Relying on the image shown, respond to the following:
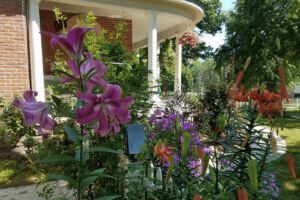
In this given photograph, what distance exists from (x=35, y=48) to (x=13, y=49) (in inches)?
16.6

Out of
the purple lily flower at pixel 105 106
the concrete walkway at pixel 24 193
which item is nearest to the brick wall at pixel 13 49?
the concrete walkway at pixel 24 193

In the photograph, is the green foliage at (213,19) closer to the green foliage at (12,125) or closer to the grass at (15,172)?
the green foliage at (12,125)

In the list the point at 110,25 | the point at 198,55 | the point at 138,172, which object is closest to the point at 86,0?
the point at 110,25

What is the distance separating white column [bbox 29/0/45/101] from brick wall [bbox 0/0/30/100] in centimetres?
13

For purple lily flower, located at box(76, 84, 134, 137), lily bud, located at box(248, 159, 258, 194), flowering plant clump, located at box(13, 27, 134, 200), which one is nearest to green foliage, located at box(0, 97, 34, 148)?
flowering plant clump, located at box(13, 27, 134, 200)

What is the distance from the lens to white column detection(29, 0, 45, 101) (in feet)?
14.7

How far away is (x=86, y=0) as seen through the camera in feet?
16.5

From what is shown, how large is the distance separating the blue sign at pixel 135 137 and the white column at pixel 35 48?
3.78 meters

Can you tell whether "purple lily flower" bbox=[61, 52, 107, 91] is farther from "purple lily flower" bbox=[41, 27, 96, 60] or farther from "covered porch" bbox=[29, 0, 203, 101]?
"covered porch" bbox=[29, 0, 203, 101]

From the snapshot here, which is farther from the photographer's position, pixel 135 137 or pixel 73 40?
pixel 135 137

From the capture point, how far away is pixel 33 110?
748mm

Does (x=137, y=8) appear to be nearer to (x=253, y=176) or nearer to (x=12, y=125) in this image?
(x=12, y=125)

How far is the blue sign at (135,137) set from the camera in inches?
57.1

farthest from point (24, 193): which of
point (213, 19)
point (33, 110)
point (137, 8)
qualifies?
point (213, 19)
